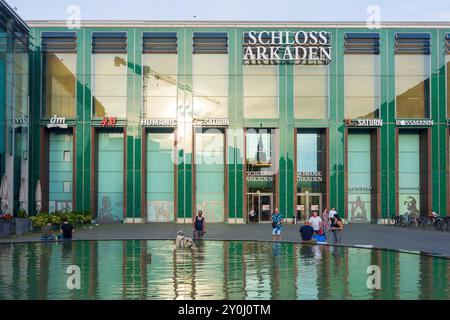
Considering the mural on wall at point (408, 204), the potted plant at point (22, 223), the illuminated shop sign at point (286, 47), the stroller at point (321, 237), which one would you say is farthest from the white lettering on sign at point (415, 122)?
the potted plant at point (22, 223)

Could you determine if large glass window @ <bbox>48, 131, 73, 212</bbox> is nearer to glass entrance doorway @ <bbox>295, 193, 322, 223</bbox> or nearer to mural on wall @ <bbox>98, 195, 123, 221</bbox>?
mural on wall @ <bbox>98, 195, 123, 221</bbox>

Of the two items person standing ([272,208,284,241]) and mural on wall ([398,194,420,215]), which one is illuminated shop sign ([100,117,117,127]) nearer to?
person standing ([272,208,284,241])

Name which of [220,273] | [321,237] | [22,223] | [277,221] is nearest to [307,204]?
[277,221]

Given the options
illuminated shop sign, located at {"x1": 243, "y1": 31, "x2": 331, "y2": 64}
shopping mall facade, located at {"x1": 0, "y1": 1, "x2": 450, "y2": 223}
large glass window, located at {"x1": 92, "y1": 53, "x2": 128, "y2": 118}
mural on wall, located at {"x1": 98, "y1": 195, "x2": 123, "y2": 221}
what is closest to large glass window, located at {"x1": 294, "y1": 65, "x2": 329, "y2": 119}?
shopping mall facade, located at {"x1": 0, "y1": 1, "x2": 450, "y2": 223}

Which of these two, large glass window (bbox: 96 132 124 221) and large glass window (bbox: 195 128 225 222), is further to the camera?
large glass window (bbox: 96 132 124 221)

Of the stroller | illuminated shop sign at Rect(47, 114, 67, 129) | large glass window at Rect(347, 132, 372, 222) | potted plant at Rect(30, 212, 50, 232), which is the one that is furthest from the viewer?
large glass window at Rect(347, 132, 372, 222)

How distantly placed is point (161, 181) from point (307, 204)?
505 inches

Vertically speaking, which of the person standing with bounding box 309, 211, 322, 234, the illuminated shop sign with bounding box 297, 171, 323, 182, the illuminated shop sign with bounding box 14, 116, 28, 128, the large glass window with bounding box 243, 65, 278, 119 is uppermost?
the large glass window with bounding box 243, 65, 278, 119

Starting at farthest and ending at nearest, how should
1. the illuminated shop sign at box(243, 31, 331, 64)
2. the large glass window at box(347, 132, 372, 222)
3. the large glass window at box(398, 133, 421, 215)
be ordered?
1. the large glass window at box(347, 132, 372, 222)
2. the large glass window at box(398, 133, 421, 215)
3. the illuminated shop sign at box(243, 31, 331, 64)

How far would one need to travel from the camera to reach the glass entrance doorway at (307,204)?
5338 cm

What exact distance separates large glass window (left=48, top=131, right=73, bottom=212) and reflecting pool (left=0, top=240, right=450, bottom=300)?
86.5 ft

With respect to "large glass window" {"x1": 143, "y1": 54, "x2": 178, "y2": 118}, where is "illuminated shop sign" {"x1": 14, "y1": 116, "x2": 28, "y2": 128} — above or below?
below

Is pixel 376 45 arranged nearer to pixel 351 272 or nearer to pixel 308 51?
pixel 308 51

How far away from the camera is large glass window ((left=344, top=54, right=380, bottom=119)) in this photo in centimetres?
5288
